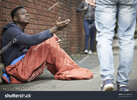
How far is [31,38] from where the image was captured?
3561mm

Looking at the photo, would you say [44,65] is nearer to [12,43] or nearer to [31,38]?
[31,38]

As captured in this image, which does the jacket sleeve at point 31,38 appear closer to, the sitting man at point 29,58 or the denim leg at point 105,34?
the sitting man at point 29,58

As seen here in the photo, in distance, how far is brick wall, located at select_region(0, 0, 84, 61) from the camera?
13.7ft

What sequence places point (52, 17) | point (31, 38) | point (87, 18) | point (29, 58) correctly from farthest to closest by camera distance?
point (87, 18)
point (52, 17)
point (29, 58)
point (31, 38)

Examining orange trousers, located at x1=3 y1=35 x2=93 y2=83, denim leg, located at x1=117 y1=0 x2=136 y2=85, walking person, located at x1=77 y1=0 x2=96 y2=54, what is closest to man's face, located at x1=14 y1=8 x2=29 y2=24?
orange trousers, located at x1=3 y1=35 x2=93 y2=83

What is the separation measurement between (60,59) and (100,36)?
45.1 inches

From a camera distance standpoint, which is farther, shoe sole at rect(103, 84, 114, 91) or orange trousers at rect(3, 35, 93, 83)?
orange trousers at rect(3, 35, 93, 83)

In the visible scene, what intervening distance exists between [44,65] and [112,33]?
4.35ft

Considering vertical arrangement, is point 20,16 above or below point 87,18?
above

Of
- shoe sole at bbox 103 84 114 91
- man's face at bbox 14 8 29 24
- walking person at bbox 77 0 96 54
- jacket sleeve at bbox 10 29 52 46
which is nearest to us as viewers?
shoe sole at bbox 103 84 114 91

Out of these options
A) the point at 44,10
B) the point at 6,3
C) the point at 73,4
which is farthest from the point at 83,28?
the point at 6,3

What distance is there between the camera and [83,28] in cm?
916

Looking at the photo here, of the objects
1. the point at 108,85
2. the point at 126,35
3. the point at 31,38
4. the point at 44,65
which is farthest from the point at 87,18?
the point at 108,85

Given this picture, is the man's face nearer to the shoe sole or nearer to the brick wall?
the brick wall
